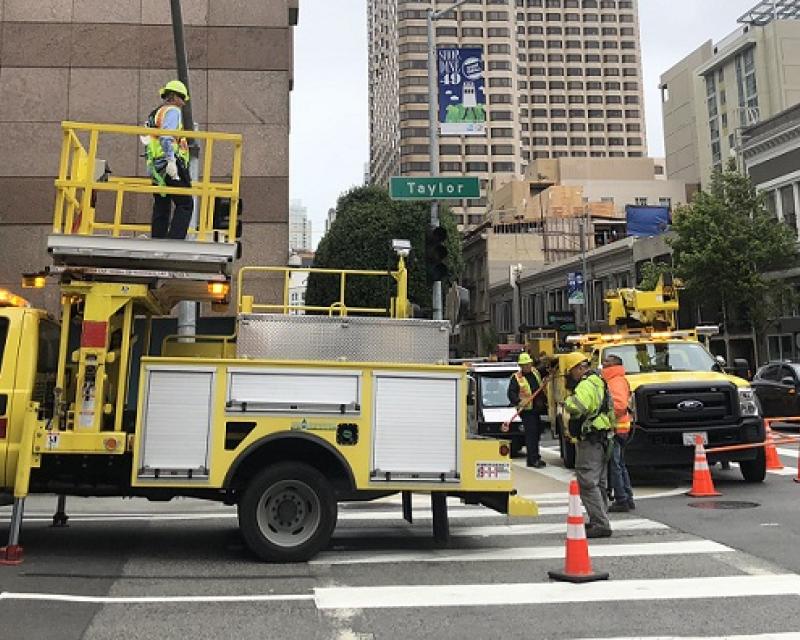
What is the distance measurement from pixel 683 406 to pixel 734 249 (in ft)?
75.5

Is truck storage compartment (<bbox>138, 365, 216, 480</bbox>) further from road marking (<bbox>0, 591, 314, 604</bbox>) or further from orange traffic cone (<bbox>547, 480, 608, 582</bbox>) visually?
orange traffic cone (<bbox>547, 480, 608, 582</bbox>)

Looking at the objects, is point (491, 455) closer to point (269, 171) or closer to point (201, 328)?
point (201, 328)

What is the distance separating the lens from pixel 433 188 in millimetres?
14438

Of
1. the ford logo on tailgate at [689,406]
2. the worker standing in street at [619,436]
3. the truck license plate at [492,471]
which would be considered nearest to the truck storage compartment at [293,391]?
the truck license plate at [492,471]

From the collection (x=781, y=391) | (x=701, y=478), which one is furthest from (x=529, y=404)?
(x=781, y=391)

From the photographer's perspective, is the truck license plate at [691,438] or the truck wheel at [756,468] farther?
the truck wheel at [756,468]

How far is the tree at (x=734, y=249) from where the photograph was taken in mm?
31688

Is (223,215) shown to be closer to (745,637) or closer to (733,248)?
(745,637)

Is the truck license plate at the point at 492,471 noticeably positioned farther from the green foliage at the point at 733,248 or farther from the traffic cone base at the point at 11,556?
the green foliage at the point at 733,248

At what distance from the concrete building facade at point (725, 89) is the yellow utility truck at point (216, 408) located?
70352 millimetres

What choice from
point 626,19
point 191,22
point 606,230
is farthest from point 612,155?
point 191,22

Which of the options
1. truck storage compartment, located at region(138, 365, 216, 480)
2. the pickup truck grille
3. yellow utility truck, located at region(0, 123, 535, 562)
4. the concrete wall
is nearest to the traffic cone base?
yellow utility truck, located at region(0, 123, 535, 562)

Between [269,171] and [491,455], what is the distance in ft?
43.2

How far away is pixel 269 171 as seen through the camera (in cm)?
1883
